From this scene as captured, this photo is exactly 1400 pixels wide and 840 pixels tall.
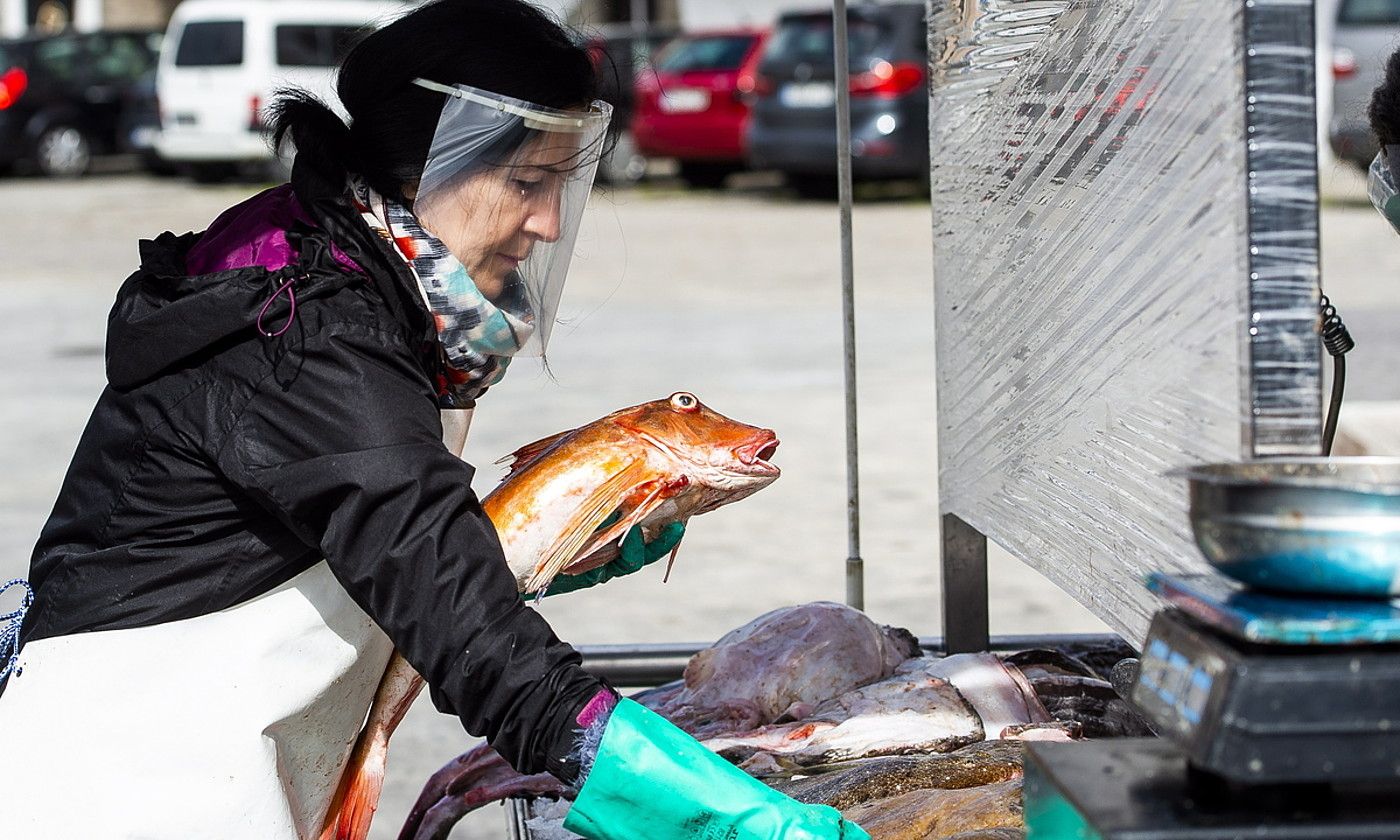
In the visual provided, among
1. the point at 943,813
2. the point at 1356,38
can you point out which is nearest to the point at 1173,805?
the point at 943,813

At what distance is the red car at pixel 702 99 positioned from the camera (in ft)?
53.3

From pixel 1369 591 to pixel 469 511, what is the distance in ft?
3.14

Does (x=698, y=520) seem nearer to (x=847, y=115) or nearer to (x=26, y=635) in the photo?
(x=847, y=115)

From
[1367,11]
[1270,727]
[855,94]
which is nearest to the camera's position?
[1270,727]

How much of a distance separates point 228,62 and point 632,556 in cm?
1653

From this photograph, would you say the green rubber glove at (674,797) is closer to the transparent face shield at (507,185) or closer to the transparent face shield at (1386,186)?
the transparent face shield at (507,185)

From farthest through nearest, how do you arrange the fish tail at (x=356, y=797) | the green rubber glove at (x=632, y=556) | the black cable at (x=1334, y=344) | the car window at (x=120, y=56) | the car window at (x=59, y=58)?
1. the car window at (x=120, y=56)
2. the car window at (x=59, y=58)
3. the black cable at (x=1334, y=344)
4. the green rubber glove at (x=632, y=556)
5. the fish tail at (x=356, y=797)

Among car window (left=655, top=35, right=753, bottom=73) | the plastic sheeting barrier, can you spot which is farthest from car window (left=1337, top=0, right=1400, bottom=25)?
the plastic sheeting barrier

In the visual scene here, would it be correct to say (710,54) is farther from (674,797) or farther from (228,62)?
(674,797)

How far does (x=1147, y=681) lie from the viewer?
1369 mm

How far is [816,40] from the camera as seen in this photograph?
15086 mm

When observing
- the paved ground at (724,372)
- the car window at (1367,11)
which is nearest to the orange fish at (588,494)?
Result: the paved ground at (724,372)

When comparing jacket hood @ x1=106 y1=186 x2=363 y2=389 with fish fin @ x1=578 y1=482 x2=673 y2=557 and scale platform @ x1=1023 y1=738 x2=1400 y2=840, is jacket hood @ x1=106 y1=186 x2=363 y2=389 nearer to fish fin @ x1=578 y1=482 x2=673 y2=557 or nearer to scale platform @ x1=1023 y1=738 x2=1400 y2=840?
fish fin @ x1=578 y1=482 x2=673 y2=557

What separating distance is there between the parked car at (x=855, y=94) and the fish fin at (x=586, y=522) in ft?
40.9
